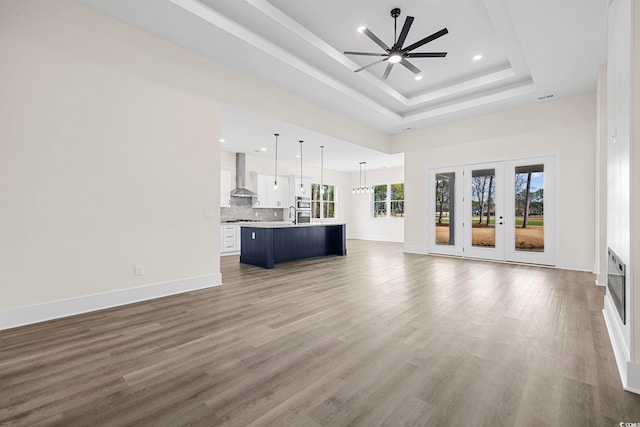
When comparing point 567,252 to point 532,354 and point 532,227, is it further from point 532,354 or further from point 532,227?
point 532,354

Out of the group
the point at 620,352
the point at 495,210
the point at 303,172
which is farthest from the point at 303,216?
the point at 620,352

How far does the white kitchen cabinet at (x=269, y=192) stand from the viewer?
9.22m

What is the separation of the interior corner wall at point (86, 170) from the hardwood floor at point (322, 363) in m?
0.40

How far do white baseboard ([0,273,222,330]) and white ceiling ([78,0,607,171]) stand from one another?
2.93 metres

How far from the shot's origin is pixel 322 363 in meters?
2.12

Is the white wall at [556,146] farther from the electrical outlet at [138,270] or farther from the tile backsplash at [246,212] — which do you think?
the electrical outlet at [138,270]

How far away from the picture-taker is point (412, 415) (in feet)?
5.16

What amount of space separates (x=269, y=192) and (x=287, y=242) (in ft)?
11.4

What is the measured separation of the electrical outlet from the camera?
362cm

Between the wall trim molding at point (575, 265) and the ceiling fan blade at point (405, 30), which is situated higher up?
the ceiling fan blade at point (405, 30)

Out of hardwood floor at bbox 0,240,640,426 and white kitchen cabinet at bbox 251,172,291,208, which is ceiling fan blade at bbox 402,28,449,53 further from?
white kitchen cabinet at bbox 251,172,291,208

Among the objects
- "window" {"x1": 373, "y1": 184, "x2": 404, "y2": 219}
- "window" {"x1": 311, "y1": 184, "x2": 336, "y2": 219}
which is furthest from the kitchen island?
"window" {"x1": 373, "y1": 184, "x2": 404, "y2": 219}

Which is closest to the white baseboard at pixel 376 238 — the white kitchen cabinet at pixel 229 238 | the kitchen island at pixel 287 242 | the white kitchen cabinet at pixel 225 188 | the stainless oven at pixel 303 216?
the stainless oven at pixel 303 216

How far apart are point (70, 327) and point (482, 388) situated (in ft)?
11.9
